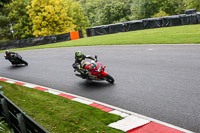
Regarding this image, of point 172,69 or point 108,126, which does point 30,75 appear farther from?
point 108,126

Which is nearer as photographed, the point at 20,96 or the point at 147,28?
the point at 20,96

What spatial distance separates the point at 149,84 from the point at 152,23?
23.3m

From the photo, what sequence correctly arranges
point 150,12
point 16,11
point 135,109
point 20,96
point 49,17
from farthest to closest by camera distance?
point 150,12
point 16,11
point 49,17
point 20,96
point 135,109

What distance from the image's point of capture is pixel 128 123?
5531 millimetres

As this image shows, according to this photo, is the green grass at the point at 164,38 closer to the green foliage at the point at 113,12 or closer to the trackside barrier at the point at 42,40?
the trackside barrier at the point at 42,40

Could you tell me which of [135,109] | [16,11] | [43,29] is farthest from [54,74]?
[16,11]

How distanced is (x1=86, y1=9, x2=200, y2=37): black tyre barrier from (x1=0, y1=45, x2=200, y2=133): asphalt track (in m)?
15.6

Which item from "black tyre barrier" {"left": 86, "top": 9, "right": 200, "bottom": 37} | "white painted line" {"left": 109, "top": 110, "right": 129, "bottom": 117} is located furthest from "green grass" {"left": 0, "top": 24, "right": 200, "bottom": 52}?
"white painted line" {"left": 109, "top": 110, "right": 129, "bottom": 117}

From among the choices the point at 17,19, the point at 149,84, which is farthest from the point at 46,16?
the point at 149,84

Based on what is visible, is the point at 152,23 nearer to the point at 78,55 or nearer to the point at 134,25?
the point at 134,25

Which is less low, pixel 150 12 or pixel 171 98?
pixel 150 12

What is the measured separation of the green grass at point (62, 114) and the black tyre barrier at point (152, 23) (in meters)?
23.2

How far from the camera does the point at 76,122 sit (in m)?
5.73

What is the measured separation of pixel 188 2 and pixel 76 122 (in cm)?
6621
